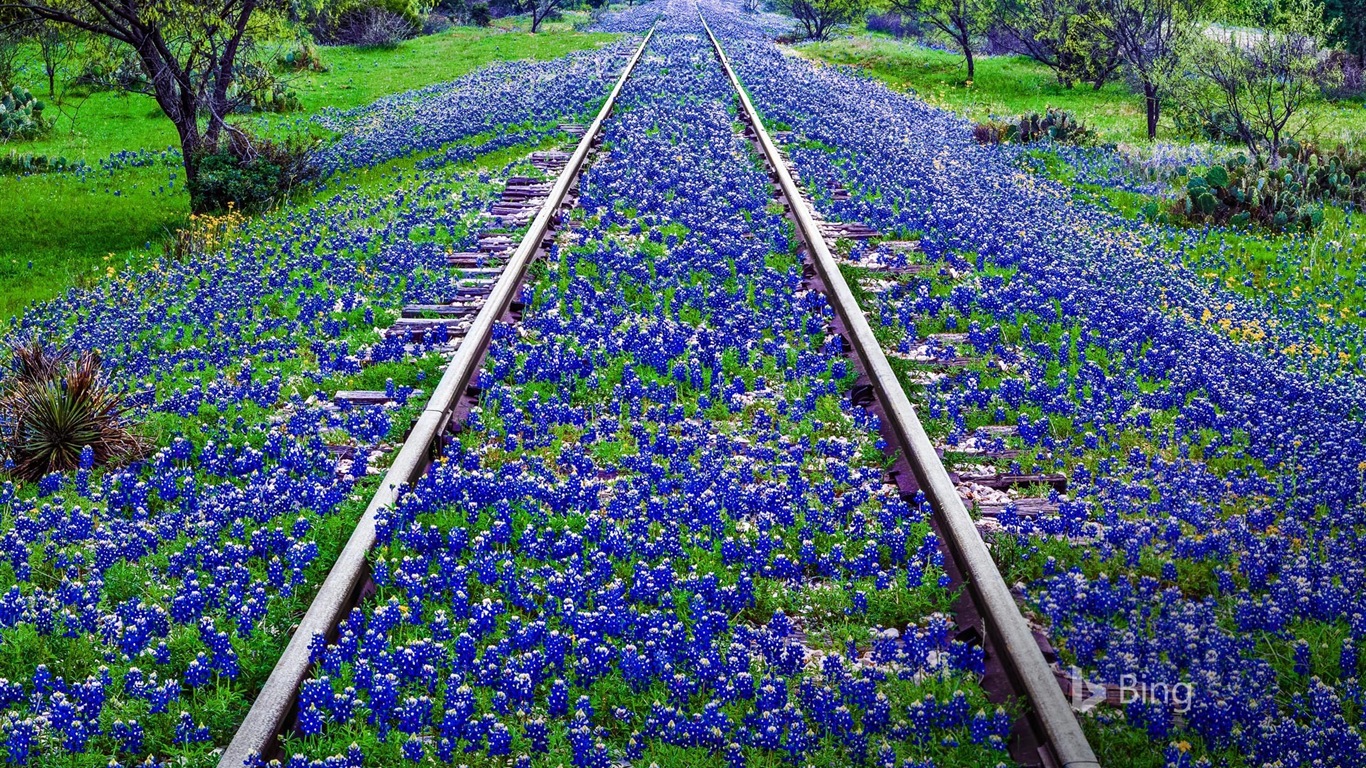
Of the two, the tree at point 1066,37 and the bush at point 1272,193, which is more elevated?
the tree at point 1066,37

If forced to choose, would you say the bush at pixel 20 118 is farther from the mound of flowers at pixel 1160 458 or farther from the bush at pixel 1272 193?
the bush at pixel 1272 193

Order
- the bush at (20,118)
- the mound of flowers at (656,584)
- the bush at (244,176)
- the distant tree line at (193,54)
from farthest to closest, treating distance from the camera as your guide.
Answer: the bush at (20,118), the bush at (244,176), the distant tree line at (193,54), the mound of flowers at (656,584)

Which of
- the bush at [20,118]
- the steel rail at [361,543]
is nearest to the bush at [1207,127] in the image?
the steel rail at [361,543]

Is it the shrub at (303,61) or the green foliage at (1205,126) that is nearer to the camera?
the green foliage at (1205,126)

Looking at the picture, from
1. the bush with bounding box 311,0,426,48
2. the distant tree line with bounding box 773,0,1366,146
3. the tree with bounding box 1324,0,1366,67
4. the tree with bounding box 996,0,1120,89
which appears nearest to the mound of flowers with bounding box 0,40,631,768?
the distant tree line with bounding box 773,0,1366,146

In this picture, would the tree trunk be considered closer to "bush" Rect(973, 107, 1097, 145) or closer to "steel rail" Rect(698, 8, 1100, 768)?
"bush" Rect(973, 107, 1097, 145)

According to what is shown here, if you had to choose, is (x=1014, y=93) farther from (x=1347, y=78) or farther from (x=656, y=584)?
(x=656, y=584)
